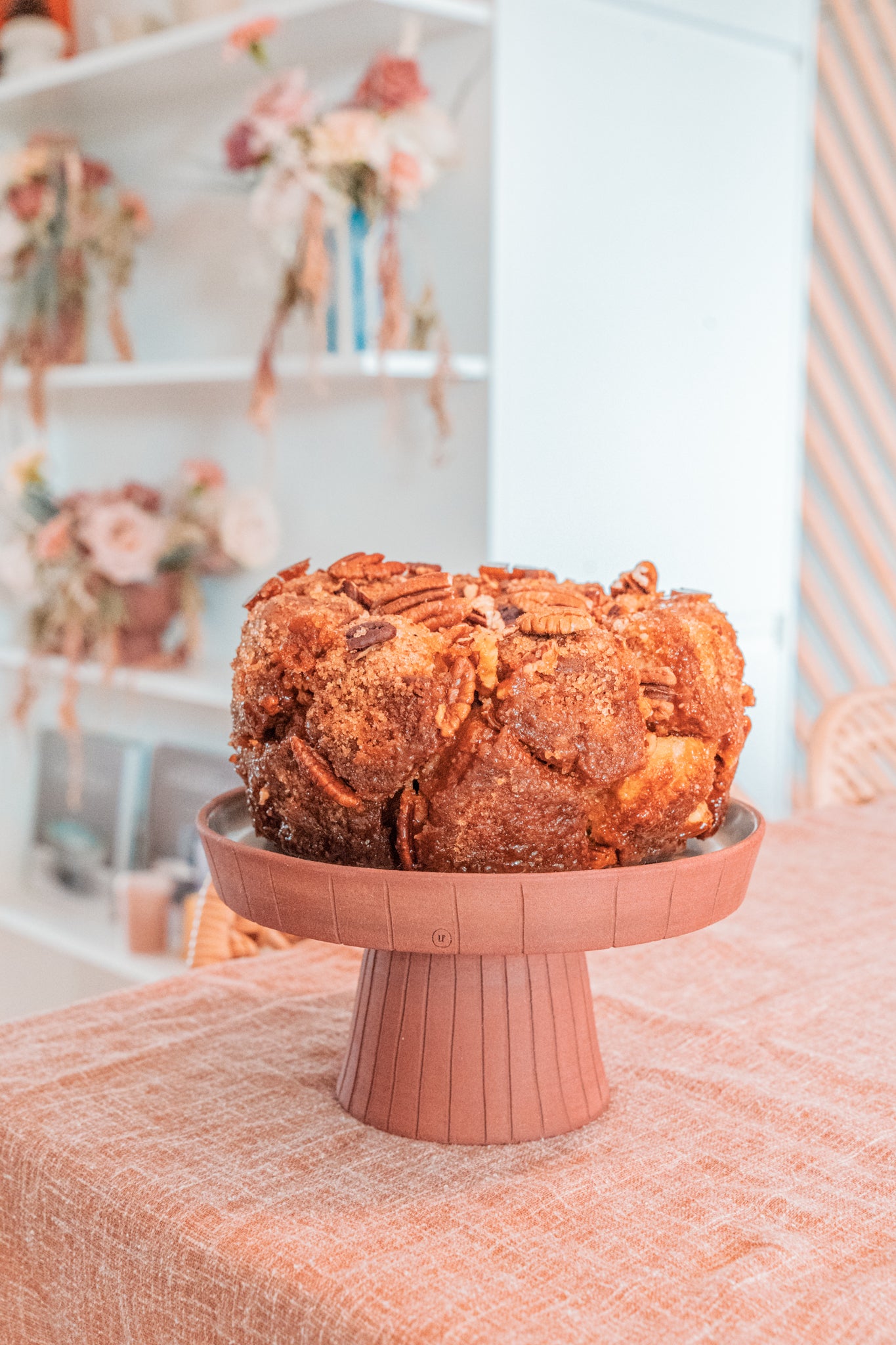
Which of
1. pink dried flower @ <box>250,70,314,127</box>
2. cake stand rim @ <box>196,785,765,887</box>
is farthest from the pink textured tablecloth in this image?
pink dried flower @ <box>250,70,314,127</box>

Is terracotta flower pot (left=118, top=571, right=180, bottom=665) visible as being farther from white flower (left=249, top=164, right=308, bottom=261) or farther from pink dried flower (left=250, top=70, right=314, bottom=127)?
pink dried flower (left=250, top=70, right=314, bottom=127)

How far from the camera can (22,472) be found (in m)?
2.12

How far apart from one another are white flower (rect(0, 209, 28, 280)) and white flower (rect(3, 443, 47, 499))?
30 cm

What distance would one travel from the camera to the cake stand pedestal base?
1.94 feet

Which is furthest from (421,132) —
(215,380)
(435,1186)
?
(435,1186)

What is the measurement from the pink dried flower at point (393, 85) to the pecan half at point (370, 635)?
1191 millimetres

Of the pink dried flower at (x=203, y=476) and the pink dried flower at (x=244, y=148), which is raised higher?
the pink dried flower at (x=244, y=148)

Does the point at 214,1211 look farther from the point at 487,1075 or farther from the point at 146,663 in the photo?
the point at 146,663

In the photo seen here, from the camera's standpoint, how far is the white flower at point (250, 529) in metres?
1.91

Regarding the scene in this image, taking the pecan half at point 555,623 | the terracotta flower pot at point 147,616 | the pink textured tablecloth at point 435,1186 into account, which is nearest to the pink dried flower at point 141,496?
the terracotta flower pot at point 147,616

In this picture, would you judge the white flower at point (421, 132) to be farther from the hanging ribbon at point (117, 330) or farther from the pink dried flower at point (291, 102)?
the hanging ribbon at point (117, 330)

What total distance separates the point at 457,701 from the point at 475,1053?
0.17m

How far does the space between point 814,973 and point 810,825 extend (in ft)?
1.10

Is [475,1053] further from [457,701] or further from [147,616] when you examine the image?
[147,616]
